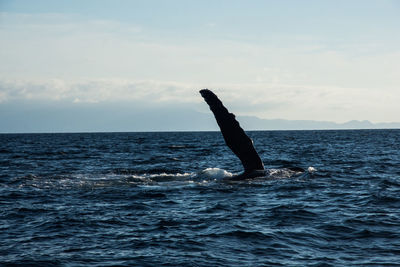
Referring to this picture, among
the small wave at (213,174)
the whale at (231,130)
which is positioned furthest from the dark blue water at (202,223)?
the small wave at (213,174)

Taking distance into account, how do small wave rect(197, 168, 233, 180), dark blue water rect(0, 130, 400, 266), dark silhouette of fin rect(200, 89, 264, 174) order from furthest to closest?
small wave rect(197, 168, 233, 180), dark silhouette of fin rect(200, 89, 264, 174), dark blue water rect(0, 130, 400, 266)

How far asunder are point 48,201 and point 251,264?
Answer: 893cm

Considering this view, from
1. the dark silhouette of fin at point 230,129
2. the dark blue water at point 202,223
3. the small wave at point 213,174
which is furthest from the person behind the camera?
the small wave at point 213,174

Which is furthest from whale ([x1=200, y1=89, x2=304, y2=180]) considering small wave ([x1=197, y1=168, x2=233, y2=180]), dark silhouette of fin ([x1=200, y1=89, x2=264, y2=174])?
small wave ([x1=197, y1=168, x2=233, y2=180])

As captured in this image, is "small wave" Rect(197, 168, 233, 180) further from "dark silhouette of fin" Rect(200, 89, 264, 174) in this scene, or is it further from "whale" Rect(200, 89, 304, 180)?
"dark silhouette of fin" Rect(200, 89, 264, 174)

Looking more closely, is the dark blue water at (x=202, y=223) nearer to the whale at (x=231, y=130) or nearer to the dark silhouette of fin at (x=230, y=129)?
the whale at (x=231, y=130)

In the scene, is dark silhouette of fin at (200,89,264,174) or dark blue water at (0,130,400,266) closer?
dark blue water at (0,130,400,266)

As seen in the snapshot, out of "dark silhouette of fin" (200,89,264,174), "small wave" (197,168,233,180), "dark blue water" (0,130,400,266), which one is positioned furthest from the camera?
"small wave" (197,168,233,180)

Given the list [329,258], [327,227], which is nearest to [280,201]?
[327,227]

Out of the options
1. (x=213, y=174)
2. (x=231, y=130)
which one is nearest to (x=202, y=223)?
(x=231, y=130)

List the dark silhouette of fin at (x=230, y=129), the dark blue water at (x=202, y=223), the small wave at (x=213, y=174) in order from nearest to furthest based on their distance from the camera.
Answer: the dark blue water at (x=202, y=223), the dark silhouette of fin at (x=230, y=129), the small wave at (x=213, y=174)

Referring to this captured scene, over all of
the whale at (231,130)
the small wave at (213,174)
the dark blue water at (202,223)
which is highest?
the whale at (231,130)

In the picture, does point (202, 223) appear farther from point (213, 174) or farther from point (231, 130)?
point (213, 174)

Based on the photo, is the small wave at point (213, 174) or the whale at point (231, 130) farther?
the small wave at point (213, 174)
